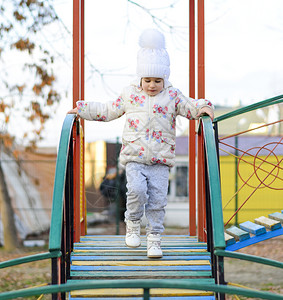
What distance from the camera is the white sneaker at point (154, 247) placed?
2.76 m

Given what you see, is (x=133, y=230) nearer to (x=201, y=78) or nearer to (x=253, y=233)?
(x=253, y=233)

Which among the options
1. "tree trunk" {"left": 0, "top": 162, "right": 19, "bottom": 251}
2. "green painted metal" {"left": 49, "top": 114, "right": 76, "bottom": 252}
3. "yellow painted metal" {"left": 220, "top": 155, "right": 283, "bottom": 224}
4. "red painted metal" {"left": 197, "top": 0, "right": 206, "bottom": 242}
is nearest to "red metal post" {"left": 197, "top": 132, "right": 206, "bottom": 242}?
"red painted metal" {"left": 197, "top": 0, "right": 206, "bottom": 242}

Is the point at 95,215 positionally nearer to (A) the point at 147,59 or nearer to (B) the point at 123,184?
(B) the point at 123,184

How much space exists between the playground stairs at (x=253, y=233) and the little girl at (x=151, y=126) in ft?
2.27

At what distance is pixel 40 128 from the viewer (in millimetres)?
9188

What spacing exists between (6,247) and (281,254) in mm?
6635

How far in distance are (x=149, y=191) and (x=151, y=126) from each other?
1.36 ft

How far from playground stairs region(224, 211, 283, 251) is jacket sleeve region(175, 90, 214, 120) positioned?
3.23 feet

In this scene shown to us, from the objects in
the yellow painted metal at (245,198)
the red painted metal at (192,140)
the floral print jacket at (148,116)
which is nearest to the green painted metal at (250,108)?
the floral print jacket at (148,116)

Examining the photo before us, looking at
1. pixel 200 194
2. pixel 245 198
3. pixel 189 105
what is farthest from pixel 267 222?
pixel 245 198

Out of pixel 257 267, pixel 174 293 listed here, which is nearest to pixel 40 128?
pixel 257 267

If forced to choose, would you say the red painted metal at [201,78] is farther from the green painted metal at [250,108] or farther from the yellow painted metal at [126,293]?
the yellow painted metal at [126,293]

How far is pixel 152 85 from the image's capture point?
2814mm

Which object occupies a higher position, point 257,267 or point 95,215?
point 95,215
